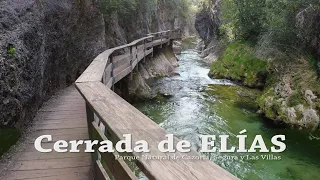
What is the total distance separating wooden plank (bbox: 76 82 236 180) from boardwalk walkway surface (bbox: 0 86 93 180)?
42.7 inches

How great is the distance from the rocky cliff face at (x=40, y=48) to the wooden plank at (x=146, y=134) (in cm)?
166

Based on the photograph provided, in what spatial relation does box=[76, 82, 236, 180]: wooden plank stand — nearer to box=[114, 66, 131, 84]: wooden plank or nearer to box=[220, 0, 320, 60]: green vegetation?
box=[114, 66, 131, 84]: wooden plank

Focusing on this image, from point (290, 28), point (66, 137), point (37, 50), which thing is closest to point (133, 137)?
point (66, 137)

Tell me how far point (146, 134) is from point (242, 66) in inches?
535

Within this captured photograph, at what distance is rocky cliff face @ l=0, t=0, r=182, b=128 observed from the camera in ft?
12.3

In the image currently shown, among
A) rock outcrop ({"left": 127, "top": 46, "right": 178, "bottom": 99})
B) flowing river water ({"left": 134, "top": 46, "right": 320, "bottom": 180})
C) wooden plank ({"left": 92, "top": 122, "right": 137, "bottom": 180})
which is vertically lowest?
flowing river water ({"left": 134, "top": 46, "right": 320, "bottom": 180})

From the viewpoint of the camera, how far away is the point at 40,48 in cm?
506

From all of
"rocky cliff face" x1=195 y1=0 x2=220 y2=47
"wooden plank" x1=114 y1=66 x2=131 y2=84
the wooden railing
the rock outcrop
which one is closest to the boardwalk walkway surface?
the wooden railing

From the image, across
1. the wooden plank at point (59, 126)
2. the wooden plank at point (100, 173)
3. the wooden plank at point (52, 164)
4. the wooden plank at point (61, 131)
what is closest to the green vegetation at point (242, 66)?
the wooden plank at point (59, 126)

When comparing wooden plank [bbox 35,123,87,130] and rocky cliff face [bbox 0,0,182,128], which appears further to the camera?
wooden plank [bbox 35,123,87,130]

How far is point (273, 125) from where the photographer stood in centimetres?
834

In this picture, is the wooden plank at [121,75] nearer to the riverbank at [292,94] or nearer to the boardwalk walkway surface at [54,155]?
the boardwalk walkway surface at [54,155]

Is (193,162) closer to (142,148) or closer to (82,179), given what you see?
(142,148)

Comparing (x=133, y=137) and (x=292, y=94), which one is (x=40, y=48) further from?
(x=292, y=94)
